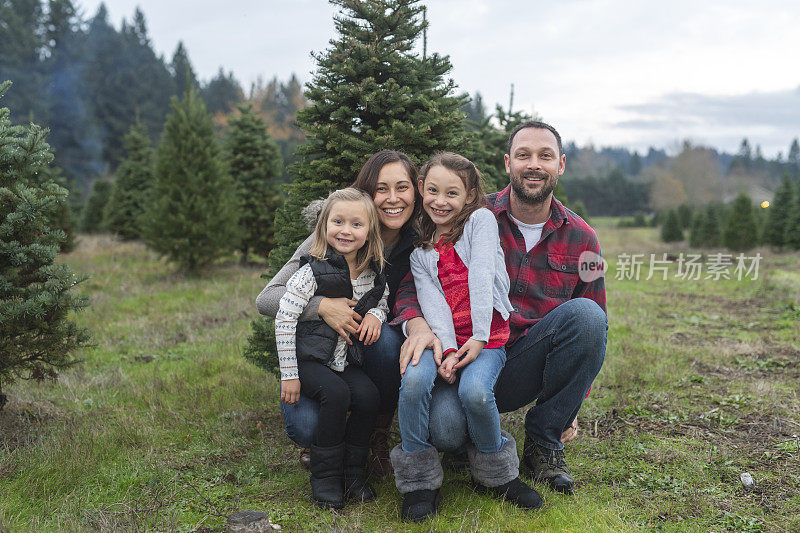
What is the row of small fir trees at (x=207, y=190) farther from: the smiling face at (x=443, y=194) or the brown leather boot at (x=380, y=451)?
the smiling face at (x=443, y=194)

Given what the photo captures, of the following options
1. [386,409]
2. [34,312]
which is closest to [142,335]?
[34,312]

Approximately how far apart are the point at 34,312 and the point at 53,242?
0.54 m

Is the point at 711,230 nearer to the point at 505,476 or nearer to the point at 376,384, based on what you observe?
the point at 505,476

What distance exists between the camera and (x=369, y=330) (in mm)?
3184

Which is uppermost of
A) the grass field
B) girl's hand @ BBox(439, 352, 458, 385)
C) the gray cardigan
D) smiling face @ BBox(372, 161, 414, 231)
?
smiling face @ BBox(372, 161, 414, 231)

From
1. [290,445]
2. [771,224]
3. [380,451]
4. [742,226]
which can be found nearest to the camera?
[380,451]

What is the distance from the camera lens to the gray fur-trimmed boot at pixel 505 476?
3072 millimetres

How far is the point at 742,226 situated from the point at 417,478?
26882 millimetres

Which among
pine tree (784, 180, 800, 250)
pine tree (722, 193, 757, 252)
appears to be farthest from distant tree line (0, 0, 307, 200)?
pine tree (784, 180, 800, 250)

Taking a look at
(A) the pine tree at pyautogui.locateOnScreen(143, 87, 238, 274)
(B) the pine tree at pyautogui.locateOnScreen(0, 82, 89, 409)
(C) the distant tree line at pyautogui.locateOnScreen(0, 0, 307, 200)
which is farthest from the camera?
(C) the distant tree line at pyautogui.locateOnScreen(0, 0, 307, 200)

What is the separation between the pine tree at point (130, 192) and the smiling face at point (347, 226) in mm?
16291

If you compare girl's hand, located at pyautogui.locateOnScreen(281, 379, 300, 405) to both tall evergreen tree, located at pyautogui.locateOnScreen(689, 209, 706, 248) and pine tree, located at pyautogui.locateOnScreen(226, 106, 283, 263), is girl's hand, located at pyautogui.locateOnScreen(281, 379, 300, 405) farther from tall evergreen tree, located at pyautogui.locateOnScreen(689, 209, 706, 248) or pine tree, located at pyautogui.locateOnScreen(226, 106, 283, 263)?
tall evergreen tree, located at pyautogui.locateOnScreen(689, 209, 706, 248)

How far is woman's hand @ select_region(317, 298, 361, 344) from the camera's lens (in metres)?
3.13

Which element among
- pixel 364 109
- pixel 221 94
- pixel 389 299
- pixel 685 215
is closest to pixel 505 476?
pixel 389 299
